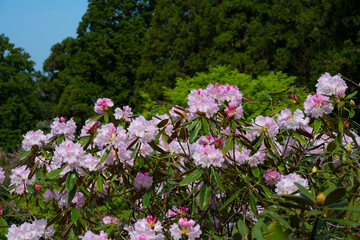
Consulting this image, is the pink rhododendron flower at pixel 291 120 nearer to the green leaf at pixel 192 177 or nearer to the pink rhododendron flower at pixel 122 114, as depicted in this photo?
the green leaf at pixel 192 177

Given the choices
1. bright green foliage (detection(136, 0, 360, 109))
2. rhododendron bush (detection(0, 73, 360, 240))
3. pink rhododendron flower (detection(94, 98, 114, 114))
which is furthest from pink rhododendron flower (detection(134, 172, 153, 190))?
bright green foliage (detection(136, 0, 360, 109))

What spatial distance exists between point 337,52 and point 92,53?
12891mm

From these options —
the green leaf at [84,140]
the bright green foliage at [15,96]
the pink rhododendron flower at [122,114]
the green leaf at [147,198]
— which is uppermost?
the pink rhododendron flower at [122,114]

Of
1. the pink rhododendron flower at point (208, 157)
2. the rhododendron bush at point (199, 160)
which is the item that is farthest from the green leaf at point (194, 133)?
the pink rhododendron flower at point (208, 157)

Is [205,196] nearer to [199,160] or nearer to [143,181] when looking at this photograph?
[199,160]

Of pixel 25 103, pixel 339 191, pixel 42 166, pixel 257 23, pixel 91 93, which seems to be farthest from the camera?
pixel 25 103

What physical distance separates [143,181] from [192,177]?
0.41 metres

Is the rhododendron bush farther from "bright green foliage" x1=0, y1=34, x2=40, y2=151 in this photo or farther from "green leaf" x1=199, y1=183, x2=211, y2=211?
"bright green foliage" x1=0, y1=34, x2=40, y2=151

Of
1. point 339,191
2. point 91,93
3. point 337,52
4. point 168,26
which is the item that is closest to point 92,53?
point 91,93


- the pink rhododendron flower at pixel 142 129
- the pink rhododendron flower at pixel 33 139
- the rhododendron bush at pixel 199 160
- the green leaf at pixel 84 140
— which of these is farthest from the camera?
the pink rhododendron flower at pixel 33 139

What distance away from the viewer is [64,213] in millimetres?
1907

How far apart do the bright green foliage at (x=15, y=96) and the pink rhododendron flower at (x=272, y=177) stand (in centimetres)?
1864

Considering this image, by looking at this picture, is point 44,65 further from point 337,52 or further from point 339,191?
point 339,191

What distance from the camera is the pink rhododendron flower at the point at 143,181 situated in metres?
1.90
